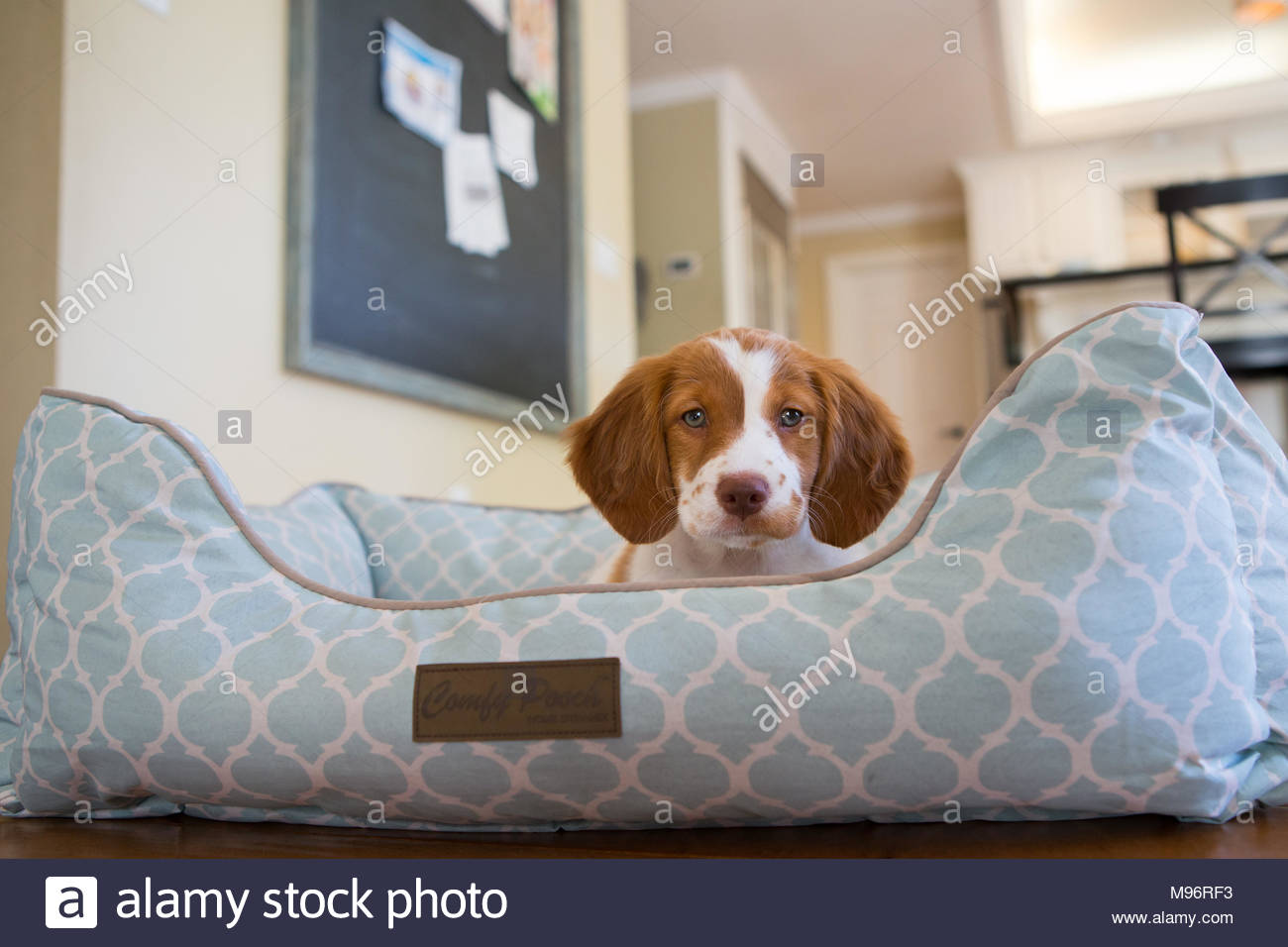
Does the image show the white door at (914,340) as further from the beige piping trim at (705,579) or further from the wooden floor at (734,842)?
the wooden floor at (734,842)

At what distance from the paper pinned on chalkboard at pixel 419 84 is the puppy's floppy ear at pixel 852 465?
1.80 metres

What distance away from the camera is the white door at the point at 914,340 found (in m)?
8.17

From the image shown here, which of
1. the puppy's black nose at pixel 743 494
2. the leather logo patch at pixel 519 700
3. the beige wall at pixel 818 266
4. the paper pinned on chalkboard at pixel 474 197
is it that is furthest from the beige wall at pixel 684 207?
the leather logo patch at pixel 519 700

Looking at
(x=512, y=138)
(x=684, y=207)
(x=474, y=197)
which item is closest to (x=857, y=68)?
(x=684, y=207)

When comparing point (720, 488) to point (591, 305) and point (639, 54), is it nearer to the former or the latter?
point (591, 305)

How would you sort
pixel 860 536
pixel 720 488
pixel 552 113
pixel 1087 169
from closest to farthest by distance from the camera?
pixel 720 488 → pixel 860 536 → pixel 552 113 → pixel 1087 169

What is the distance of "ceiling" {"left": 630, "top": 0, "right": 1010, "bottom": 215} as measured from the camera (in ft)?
16.9

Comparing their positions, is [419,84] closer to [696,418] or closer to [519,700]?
[696,418]

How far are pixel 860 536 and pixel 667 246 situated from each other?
4.34m

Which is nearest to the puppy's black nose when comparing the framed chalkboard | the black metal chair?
the framed chalkboard

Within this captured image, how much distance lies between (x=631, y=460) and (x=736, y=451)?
197 mm

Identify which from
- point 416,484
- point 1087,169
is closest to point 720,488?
point 416,484
